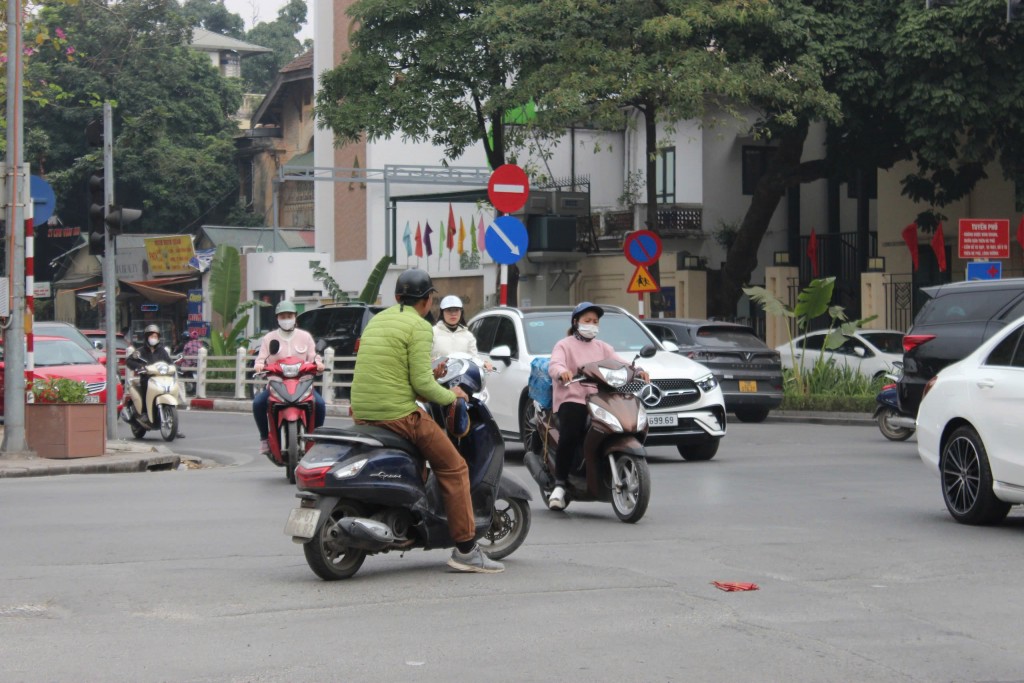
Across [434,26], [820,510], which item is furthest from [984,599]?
[434,26]

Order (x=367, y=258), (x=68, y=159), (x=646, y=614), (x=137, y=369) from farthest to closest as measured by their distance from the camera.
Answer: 1. (x=68, y=159)
2. (x=367, y=258)
3. (x=137, y=369)
4. (x=646, y=614)

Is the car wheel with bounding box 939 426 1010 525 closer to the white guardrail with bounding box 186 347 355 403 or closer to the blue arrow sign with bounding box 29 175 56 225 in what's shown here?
the blue arrow sign with bounding box 29 175 56 225

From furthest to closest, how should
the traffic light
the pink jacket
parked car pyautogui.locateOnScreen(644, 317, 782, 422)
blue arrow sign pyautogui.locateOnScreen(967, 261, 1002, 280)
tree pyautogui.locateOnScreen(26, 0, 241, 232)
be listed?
1. tree pyautogui.locateOnScreen(26, 0, 241, 232)
2. parked car pyautogui.locateOnScreen(644, 317, 782, 422)
3. blue arrow sign pyautogui.locateOnScreen(967, 261, 1002, 280)
4. the traffic light
5. the pink jacket

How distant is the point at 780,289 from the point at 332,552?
28238mm

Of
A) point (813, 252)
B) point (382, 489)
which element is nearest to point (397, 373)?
point (382, 489)

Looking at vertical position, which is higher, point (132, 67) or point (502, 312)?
A: point (132, 67)

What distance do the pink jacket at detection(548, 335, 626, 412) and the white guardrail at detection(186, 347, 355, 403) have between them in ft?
54.5

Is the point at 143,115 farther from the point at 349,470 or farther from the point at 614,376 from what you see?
the point at 349,470

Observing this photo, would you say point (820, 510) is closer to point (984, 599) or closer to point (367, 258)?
point (984, 599)

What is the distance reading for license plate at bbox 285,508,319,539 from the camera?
7.96m

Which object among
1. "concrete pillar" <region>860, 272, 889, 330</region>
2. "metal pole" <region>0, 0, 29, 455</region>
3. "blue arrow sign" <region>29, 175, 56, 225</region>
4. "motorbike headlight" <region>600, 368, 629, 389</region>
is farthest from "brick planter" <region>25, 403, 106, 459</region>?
"concrete pillar" <region>860, 272, 889, 330</region>

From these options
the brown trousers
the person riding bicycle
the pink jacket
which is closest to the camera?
the brown trousers

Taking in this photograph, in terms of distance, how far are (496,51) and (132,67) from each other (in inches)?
1383

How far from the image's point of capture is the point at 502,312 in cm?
1767
